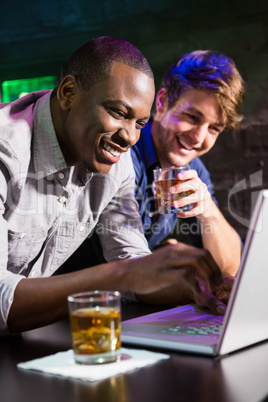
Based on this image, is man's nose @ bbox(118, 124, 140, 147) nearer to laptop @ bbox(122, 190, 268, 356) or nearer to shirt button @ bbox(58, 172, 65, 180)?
shirt button @ bbox(58, 172, 65, 180)

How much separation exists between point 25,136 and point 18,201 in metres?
0.17

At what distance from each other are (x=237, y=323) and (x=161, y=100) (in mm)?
2056

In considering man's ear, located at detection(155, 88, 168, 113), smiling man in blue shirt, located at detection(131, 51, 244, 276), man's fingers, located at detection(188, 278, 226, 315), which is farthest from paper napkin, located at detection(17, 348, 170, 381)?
man's ear, located at detection(155, 88, 168, 113)

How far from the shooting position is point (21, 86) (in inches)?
117

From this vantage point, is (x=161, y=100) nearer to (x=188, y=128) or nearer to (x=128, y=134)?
(x=188, y=128)

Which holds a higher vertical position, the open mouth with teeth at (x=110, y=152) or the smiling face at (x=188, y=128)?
the smiling face at (x=188, y=128)

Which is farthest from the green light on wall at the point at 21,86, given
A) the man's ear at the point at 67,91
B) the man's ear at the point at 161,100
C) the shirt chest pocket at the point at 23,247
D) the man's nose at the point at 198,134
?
the shirt chest pocket at the point at 23,247

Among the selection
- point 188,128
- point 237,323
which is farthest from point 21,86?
point 237,323

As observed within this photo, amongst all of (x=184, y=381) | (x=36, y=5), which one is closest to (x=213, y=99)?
(x=36, y=5)

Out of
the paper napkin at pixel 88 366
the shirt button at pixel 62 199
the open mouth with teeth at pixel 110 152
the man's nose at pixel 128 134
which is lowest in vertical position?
the paper napkin at pixel 88 366

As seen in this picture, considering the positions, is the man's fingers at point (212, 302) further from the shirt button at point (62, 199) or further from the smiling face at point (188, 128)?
the smiling face at point (188, 128)

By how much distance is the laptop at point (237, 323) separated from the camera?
2.34ft

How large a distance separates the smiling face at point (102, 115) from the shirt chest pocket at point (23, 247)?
0.73 ft

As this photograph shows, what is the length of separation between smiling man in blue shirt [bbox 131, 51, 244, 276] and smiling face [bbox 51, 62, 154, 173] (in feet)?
2.58
